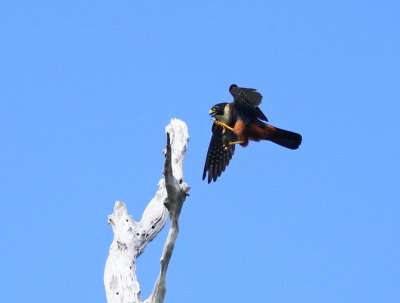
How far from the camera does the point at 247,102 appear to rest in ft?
26.1

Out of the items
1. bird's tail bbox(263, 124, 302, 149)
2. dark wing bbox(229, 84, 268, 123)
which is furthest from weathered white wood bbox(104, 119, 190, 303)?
bird's tail bbox(263, 124, 302, 149)

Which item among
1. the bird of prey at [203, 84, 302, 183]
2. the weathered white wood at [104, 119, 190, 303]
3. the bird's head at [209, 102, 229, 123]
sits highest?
the bird's head at [209, 102, 229, 123]

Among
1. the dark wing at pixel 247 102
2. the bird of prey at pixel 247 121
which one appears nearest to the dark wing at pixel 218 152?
the bird of prey at pixel 247 121

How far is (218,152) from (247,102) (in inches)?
43.5

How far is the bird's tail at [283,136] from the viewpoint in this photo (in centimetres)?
786

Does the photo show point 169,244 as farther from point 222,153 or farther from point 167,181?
point 222,153

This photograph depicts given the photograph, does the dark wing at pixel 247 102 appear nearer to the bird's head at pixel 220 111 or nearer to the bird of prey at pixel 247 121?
the bird of prey at pixel 247 121

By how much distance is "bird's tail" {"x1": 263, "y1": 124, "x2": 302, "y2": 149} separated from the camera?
7859mm

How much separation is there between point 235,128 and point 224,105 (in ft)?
1.13

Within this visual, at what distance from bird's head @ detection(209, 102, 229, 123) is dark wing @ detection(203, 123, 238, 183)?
1.32 ft

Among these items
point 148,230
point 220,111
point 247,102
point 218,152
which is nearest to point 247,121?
point 247,102

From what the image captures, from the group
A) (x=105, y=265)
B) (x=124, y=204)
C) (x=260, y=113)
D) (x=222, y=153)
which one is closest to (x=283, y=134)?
(x=260, y=113)

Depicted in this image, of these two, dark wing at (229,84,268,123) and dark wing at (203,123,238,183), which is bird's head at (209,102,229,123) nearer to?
dark wing at (229,84,268,123)

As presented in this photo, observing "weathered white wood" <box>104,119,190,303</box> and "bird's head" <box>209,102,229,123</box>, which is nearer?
"weathered white wood" <box>104,119,190,303</box>
